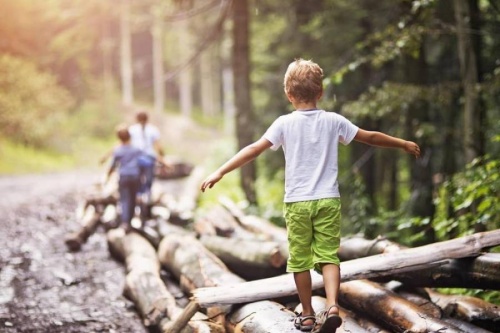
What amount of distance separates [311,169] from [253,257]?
92.0 inches

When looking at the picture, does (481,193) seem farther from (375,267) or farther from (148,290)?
(148,290)

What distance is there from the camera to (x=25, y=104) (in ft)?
89.7

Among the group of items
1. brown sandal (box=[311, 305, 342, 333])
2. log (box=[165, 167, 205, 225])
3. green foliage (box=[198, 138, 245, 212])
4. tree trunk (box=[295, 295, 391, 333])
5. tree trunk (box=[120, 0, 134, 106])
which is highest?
tree trunk (box=[120, 0, 134, 106])

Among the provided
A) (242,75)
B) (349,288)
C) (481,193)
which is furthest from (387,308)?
(242,75)

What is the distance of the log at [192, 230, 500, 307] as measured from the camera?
469cm

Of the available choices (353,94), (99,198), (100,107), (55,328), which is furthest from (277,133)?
(100,107)

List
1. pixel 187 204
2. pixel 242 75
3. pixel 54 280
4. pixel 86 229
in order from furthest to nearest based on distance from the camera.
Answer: pixel 187 204 < pixel 242 75 < pixel 86 229 < pixel 54 280

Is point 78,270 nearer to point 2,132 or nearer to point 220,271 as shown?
point 220,271

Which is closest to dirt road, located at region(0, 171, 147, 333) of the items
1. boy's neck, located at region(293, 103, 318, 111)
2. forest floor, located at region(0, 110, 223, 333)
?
forest floor, located at region(0, 110, 223, 333)

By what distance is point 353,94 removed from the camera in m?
13.8

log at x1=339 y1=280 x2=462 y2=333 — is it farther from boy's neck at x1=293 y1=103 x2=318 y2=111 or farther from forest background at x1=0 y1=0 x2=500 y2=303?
boy's neck at x1=293 y1=103 x2=318 y2=111

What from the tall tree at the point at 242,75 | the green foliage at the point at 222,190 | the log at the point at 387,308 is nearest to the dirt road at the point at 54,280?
the log at the point at 387,308

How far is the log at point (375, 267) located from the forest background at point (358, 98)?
4.22ft

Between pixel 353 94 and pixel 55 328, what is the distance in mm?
10169
